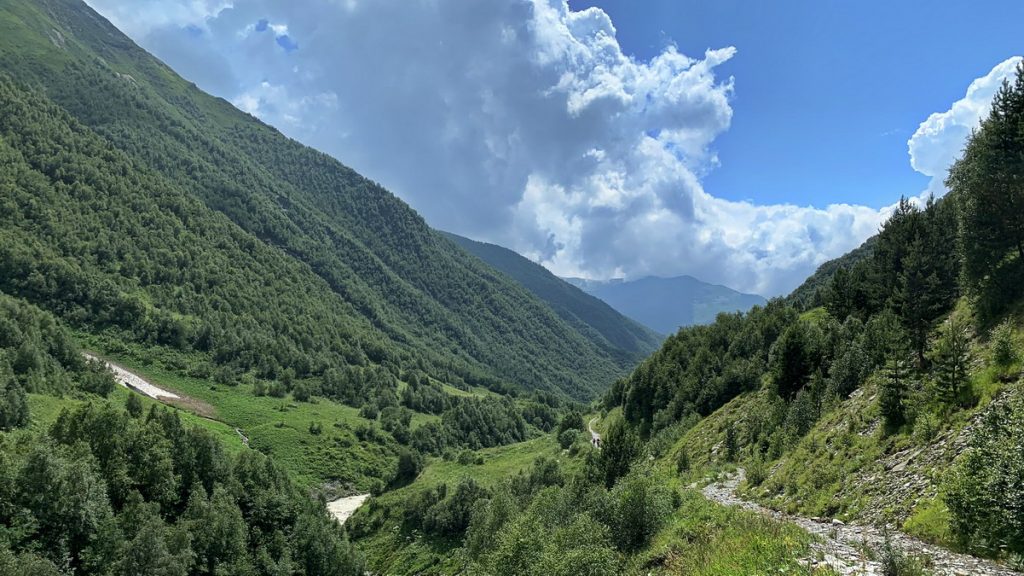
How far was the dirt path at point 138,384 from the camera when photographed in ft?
482

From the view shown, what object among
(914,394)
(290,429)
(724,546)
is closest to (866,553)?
(724,546)

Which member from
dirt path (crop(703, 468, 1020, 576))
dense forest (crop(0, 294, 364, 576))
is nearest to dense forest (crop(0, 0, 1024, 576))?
dense forest (crop(0, 294, 364, 576))

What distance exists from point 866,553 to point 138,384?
18555 centimetres

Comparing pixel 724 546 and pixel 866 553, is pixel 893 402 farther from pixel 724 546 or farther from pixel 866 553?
pixel 724 546

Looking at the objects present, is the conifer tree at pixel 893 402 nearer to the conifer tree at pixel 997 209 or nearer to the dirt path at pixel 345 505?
the conifer tree at pixel 997 209

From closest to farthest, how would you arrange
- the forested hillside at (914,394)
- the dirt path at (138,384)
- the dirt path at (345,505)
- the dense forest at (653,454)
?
the forested hillside at (914,394) < the dense forest at (653,454) < the dirt path at (345,505) < the dirt path at (138,384)

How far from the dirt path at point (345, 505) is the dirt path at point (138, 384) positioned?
6272 cm

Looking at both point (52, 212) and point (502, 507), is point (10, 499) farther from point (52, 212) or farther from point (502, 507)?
point (52, 212)

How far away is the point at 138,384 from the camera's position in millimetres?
152375

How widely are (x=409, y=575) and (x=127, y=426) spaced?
5007 cm

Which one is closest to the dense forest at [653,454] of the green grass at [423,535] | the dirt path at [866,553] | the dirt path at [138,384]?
the green grass at [423,535]

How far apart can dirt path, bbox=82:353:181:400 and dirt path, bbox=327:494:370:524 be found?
62719mm

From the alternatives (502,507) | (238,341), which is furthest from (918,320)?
(238,341)

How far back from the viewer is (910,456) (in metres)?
24.9
